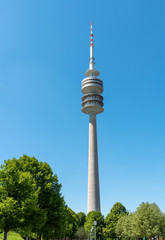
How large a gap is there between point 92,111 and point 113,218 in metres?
50.6

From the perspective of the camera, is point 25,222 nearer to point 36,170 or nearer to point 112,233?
point 36,170

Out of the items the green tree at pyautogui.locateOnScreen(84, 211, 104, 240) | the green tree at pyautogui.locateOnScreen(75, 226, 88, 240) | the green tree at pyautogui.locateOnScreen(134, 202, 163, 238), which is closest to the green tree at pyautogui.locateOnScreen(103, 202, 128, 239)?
the green tree at pyautogui.locateOnScreen(84, 211, 104, 240)

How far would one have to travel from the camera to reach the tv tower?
104438mm

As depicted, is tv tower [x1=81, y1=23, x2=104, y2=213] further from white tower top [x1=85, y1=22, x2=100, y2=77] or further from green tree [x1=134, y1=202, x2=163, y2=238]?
green tree [x1=134, y1=202, x2=163, y2=238]

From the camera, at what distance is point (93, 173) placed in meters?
108

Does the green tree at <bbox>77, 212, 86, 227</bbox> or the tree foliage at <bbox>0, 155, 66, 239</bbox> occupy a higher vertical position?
the green tree at <bbox>77, 212, 86, 227</bbox>

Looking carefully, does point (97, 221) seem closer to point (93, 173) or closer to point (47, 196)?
point (93, 173)

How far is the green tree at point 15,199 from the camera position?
29.0 metres

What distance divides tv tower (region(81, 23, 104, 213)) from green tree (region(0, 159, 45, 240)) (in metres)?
74.5

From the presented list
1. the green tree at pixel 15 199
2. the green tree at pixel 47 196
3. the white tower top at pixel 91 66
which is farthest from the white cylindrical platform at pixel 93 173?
the green tree at pixel 15 199

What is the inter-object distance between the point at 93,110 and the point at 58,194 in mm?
80589

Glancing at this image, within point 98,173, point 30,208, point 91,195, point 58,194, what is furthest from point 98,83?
point 30,208

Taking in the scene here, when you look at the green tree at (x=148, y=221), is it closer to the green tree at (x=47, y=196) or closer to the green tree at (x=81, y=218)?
the green tree at (x=47, y=196)

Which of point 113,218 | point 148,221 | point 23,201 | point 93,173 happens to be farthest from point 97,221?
point 23,201
